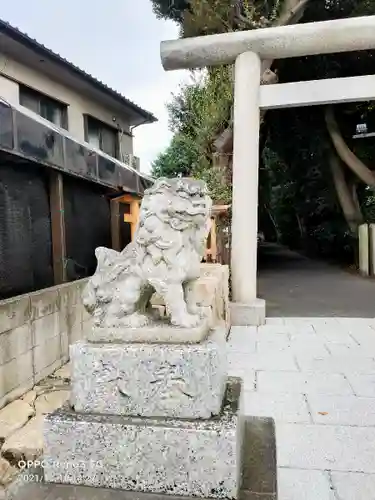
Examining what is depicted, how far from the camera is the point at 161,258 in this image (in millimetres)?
1787

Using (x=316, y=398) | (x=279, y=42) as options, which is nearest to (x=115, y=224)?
(x=279, y=42)

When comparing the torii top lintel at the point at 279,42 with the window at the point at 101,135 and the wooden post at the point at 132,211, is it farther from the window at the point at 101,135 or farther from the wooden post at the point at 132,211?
the window at the point at 101,135

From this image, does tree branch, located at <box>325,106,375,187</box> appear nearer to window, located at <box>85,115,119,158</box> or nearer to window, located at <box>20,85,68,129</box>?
window, located at <box>85,115,119,158</box>

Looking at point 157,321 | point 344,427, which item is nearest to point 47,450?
point 157,321

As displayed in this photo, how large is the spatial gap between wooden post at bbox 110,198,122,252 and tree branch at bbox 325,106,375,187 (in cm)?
852

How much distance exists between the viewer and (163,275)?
1799 mm

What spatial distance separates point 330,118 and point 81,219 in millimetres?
9837

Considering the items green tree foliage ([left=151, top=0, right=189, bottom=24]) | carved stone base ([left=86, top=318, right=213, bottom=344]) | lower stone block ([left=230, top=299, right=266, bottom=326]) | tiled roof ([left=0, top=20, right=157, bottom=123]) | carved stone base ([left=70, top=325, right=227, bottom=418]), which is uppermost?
green tree foliage ([left=151, top=0, right=189, bottom=24])

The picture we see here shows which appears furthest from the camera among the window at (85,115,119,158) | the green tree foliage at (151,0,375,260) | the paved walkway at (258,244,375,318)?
the window at (85,115,119,158)

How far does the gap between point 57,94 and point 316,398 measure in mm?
8500

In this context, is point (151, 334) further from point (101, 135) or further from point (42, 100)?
point (101, 135)

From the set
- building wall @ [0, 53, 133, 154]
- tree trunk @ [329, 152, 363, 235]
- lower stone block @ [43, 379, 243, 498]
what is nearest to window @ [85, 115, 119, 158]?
building wall @ [0, 53, 133, 154]

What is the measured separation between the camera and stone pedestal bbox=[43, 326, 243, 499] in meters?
1.52

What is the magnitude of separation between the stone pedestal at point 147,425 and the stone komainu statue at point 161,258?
0.16 metres
